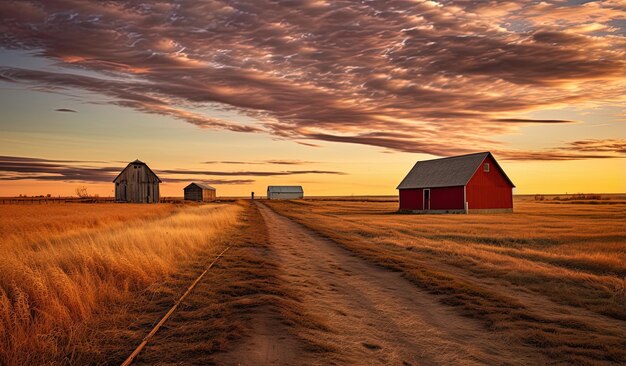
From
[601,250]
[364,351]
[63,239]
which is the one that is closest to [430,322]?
[364,351]

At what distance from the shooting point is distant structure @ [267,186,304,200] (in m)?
170

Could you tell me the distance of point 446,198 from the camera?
57.0m

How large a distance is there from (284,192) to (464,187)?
11973 cm

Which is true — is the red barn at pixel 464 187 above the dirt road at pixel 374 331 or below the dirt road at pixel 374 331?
above

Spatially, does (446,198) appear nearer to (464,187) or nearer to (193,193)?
(464,187)

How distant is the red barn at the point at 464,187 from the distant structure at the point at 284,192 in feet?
356

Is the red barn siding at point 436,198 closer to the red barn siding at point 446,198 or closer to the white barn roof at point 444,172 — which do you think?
the red barn siding at point 446,198

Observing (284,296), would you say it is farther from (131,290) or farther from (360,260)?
(360,260)

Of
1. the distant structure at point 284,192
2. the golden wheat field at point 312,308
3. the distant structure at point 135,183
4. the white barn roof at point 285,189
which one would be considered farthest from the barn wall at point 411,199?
the white barn roof at point 285,189

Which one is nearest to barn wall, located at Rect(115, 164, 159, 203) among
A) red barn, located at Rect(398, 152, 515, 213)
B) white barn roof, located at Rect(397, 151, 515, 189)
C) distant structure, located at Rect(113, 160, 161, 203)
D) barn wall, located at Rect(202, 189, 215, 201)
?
distant structure, located at Rect(113, 160, 161, 203)

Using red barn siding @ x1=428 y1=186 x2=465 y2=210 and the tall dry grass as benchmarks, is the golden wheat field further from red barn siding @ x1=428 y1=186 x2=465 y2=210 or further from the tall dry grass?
red barn siding @ x1=428 y1=186 x2=465 y2=210

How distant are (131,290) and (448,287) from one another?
7.75m

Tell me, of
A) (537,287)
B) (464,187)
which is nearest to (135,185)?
(464,187)

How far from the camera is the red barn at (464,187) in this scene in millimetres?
54875
